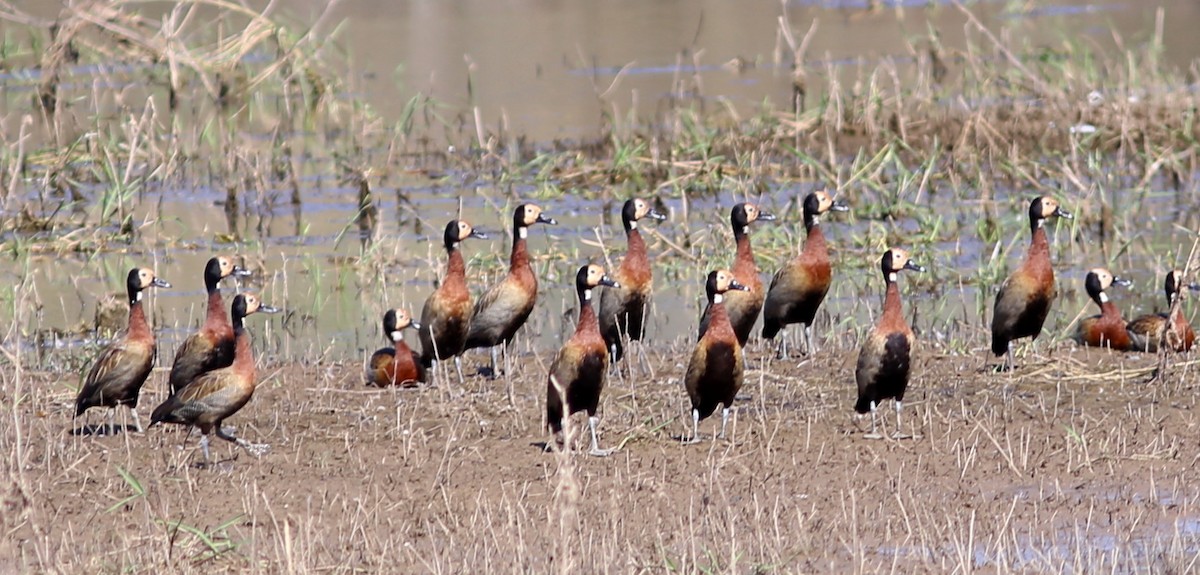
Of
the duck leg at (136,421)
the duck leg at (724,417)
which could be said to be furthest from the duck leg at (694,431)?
the duck leg at (136,421)

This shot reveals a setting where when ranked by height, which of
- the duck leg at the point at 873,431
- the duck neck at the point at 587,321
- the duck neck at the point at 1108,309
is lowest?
the duck leg at the point at 873,431

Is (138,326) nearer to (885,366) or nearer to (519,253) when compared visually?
(519,253)

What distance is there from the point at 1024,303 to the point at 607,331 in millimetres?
2287

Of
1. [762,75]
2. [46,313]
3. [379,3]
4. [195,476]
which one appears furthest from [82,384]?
[379,3]

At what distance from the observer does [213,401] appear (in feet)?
26.1

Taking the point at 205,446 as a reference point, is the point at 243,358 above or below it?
above

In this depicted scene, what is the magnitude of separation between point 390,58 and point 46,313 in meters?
12.4

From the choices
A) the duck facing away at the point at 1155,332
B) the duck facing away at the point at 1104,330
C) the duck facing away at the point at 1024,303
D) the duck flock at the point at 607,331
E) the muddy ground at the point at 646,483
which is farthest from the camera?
the duck facing away at the point at 1104,330

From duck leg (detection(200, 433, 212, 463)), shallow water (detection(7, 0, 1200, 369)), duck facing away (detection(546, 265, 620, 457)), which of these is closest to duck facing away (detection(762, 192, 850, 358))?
shallow water (detection(7, 0, 1200, 369))

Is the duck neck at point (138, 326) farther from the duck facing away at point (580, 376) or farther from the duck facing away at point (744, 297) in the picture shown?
the duck facing away at point (744, 297)

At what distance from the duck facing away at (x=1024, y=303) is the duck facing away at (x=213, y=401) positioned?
12.7 feet

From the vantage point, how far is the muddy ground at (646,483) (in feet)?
20.4

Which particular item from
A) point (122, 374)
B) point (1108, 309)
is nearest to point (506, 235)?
point (1108, 309)

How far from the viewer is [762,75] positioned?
2227cm
